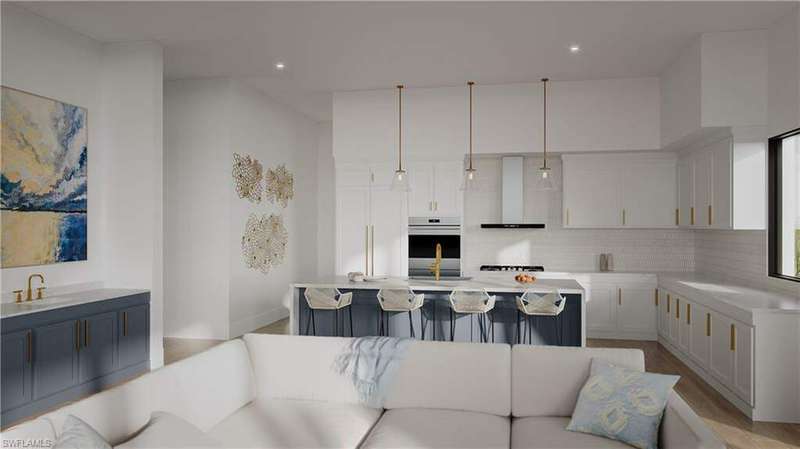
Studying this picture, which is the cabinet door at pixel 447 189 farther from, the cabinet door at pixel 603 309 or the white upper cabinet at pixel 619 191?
the cabinet door at pixel 603 309

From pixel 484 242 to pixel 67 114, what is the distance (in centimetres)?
530

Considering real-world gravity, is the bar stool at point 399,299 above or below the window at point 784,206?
below

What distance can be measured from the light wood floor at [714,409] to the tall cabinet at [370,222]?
2262 millimetres

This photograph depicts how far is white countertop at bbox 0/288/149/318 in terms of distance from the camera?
13.5 ft

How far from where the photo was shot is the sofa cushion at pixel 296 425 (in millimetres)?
2623

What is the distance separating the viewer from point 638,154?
7.11 m

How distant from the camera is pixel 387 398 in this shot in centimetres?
315

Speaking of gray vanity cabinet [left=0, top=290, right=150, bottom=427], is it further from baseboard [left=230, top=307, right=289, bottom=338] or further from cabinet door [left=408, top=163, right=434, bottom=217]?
cabinet door [left=408, top=163, right=434, bottom=217]

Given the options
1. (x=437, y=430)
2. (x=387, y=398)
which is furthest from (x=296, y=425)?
(x=437, y=430)

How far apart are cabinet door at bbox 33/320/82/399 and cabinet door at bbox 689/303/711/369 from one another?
5.50m

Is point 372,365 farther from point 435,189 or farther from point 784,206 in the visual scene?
point 435,189

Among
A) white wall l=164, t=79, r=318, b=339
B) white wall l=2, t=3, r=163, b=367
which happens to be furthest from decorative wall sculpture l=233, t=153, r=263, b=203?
white wall l=2, t=3, r=163, b=367

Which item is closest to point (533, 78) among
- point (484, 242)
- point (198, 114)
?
point (484, 242)

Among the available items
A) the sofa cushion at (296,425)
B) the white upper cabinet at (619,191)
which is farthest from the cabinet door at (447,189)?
the sofa cushion at (296,425)
